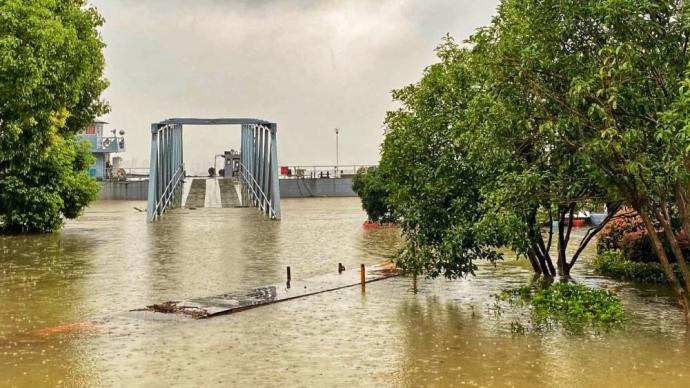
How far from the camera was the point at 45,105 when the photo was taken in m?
19.2

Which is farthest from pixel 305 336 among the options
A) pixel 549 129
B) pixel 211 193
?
pixel 211 193

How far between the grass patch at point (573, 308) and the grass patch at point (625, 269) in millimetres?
4317

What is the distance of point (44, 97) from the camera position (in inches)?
735

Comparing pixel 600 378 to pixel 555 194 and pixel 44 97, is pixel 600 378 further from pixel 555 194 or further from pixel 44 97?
pixel 44 97

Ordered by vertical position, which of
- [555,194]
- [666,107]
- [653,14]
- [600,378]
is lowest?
[600,378]

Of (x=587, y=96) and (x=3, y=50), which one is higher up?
(x=3, y=50)

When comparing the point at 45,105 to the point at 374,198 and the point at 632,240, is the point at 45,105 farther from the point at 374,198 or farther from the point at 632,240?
the point at 374,198

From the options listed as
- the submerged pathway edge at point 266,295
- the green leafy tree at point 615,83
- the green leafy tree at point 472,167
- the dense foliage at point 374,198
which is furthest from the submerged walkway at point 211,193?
the green leafy tree at point 615,83

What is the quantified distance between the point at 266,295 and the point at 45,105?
29.2 feet

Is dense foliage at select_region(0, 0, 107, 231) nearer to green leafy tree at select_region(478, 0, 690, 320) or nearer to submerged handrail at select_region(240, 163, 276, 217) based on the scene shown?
submerged handrail at select_region(240, 163, 276, 217)

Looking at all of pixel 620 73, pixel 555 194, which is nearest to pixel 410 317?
pixel 555 194

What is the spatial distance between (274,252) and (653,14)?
49.1ft

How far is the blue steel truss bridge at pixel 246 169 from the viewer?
3791 centimetres

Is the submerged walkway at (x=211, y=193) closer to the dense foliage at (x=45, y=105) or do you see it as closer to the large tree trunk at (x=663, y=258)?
the dense foliage at (x=45, y=105)
